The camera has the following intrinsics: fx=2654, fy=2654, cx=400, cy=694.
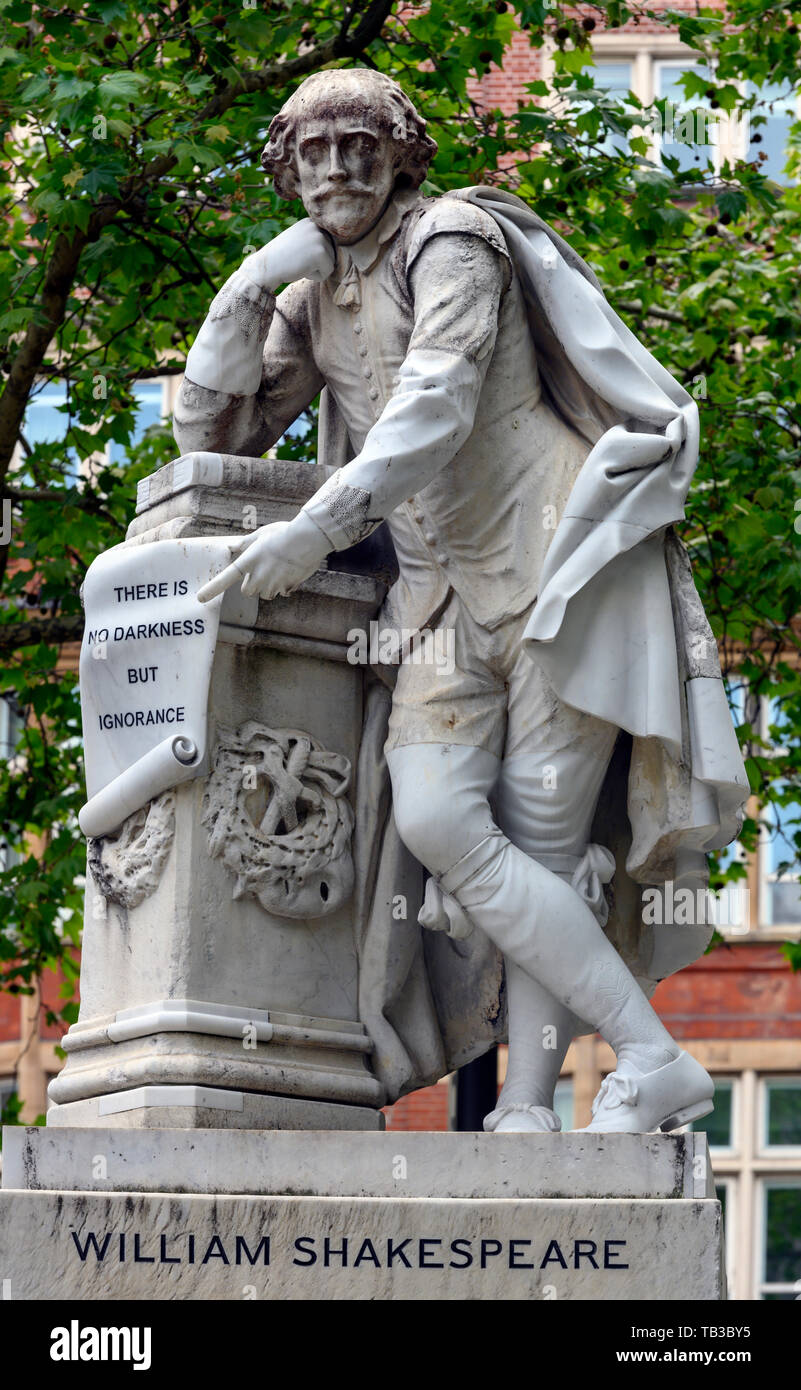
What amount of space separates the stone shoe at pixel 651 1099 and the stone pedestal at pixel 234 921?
642 mm

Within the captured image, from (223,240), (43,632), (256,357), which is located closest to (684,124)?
(223,240)

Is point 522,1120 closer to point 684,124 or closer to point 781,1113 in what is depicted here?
point 684,124

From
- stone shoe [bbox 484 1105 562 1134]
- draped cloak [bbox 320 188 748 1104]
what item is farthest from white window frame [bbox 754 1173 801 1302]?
Answer: stone shoe [bbox 484 1105 562 1134]

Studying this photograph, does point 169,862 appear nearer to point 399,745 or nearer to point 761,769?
point 399,745

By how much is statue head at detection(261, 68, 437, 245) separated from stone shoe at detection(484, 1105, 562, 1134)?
2.17m

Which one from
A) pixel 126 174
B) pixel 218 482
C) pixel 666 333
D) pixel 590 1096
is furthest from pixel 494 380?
pixel 590 1096

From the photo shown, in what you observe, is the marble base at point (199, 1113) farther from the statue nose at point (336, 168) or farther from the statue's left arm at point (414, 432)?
the statue nose at point (336, 168)

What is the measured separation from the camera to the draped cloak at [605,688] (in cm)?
625

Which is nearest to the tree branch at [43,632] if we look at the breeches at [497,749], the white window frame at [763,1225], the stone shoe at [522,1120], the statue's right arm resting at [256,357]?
the statue's right arm resting at [256,357]

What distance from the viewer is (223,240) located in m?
11.9

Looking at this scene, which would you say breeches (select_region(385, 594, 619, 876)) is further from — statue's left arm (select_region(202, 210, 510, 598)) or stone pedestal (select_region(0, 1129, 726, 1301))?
stone pedestal (select_region(0, 1129, 726, 1301))

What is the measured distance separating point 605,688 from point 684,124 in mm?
5418

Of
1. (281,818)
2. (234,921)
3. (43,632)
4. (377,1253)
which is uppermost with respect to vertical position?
(43,632)

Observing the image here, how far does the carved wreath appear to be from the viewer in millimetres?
6305
